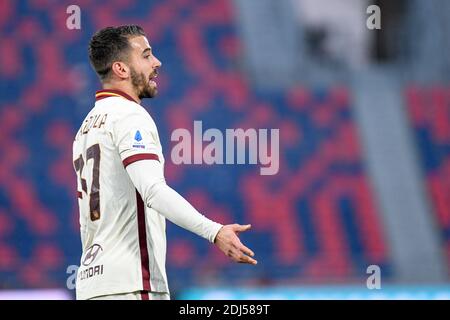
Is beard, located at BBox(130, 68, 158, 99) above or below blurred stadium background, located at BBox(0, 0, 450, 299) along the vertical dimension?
below

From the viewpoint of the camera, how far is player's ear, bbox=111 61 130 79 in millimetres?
3916

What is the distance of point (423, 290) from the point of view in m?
11.6

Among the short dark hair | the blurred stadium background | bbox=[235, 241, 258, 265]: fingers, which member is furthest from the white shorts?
the blurred stadium background

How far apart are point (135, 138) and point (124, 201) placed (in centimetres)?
25

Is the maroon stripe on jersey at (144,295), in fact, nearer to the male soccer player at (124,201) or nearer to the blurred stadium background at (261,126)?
the male soccer player at (124,201)

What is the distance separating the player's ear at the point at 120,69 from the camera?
3916mm

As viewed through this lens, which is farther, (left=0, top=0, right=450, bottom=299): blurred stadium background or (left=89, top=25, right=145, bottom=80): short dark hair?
(left=0, top=0, right=450, bottom=299): blurred stadium background

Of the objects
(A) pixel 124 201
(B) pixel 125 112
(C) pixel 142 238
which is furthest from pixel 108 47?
(C) pixel 142 238

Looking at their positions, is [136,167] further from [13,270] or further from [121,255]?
[13,270]

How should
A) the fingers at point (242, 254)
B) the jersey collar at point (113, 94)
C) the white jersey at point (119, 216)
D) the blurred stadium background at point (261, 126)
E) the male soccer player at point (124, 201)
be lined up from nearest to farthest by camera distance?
the fingers at point (242, 254), the male soccer player at point (124, 201), the white jersey at point (119, 216), the jersey collar at point (113, 94), the blurred stadium background at point (261, 126)

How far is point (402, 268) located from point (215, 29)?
17.5 ft

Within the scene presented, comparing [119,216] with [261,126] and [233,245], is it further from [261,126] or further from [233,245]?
[261,126]

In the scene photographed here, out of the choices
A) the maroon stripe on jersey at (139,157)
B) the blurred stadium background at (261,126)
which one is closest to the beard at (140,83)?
the maroon stripe on jersey at (139,157)

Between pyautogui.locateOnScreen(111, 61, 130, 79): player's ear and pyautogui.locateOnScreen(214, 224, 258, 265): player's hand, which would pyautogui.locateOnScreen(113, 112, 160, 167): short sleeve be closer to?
pyautogui.locateOnScreen(111, 61, 130, 79): player's ear
